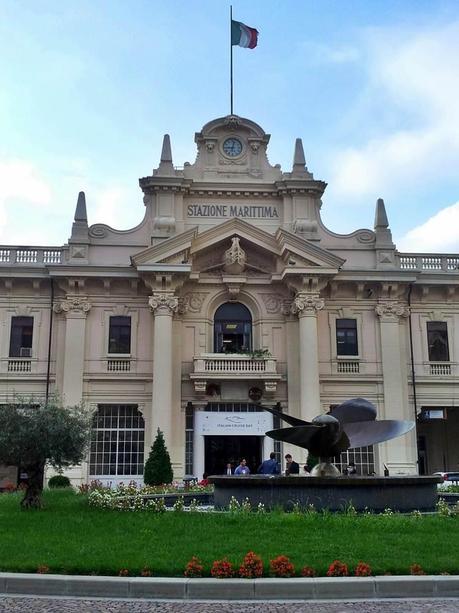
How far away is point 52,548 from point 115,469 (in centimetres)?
2269

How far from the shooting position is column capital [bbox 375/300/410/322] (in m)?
37.8

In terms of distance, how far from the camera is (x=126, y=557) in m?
12.2

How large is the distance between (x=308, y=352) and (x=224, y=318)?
524cm

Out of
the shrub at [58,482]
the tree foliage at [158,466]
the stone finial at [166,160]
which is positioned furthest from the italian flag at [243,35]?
the shrub at [58,482]

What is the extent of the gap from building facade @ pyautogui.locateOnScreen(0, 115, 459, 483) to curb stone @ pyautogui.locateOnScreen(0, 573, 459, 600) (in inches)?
921

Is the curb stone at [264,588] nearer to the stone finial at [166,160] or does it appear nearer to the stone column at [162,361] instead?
the stone column at [162,361]

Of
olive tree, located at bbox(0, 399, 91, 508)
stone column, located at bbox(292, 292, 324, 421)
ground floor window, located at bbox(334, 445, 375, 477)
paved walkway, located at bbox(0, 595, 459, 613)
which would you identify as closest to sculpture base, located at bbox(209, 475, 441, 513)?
olive tree, located at bbox(0, 399, 91, 508)

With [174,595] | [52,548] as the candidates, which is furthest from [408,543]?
[52,548]

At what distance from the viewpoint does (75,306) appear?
3653cm

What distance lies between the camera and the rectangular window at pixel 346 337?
124 ft

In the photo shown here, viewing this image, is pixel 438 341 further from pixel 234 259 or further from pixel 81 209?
pixel 81 209

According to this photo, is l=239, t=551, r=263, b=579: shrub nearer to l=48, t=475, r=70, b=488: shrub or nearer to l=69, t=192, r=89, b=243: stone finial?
l=48, t=475, r=70, b=488: shrub

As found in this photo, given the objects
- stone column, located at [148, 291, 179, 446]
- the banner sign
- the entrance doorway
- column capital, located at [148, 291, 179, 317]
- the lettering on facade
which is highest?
the lettering on facade

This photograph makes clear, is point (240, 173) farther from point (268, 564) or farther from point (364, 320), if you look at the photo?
point (268, 564)
